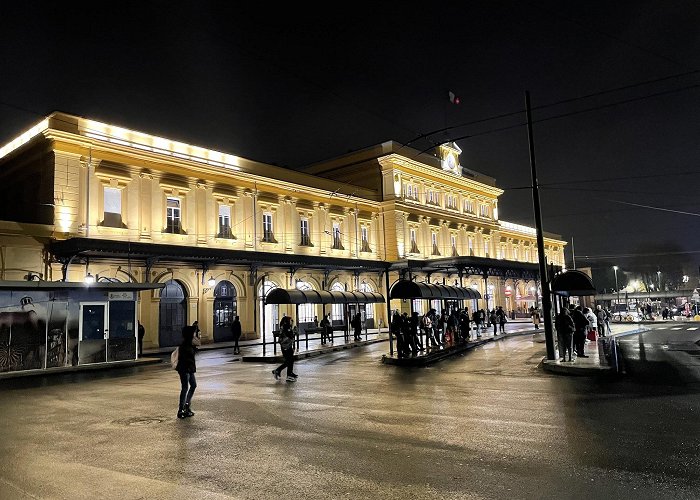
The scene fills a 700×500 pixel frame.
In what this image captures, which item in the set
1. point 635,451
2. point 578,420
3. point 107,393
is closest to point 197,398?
point 107,393

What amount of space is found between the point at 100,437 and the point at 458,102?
30341 millimetres

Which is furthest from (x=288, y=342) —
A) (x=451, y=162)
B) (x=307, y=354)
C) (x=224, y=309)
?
(x=451, y=162)

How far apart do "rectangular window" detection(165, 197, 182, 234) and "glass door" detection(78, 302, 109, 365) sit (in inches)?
422

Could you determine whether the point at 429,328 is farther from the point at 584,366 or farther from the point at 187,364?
the point at 187,364

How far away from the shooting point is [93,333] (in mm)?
19859

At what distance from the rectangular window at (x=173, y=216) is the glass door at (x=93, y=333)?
10.7 metres

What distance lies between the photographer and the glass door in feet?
64.0

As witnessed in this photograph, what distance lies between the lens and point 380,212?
46.8 m

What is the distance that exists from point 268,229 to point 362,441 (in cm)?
2934

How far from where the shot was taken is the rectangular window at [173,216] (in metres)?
30.4

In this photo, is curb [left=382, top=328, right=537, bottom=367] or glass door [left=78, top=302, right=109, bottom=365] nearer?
curb [left=382, top=328, right=537, bottom=367]

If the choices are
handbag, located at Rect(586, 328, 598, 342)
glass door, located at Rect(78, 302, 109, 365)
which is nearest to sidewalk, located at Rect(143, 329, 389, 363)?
glass door, located at Rect(78, 302, 109, 365)

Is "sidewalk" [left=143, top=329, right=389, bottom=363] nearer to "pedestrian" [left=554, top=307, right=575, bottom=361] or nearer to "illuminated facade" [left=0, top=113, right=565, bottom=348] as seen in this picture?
"illuminated facade" [left=0, top=113, right=565, bottom=348]

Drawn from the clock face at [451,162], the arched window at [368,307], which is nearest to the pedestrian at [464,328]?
the arched window at [368,307]
